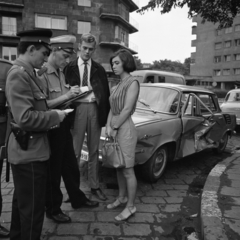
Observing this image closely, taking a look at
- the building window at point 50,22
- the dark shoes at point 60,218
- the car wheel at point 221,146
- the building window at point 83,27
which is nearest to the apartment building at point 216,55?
the building window at point 83,27

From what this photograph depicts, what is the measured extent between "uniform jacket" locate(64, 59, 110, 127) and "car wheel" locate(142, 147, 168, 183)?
1249 mm

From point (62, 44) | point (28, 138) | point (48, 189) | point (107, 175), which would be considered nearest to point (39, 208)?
point (28, 138)

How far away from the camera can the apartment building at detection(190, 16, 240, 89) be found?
49.0 metres

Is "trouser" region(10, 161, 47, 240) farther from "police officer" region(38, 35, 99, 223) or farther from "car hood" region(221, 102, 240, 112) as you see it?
"car hood" region(221, 102, 240, 112)

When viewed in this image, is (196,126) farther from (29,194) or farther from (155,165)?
(29,194)

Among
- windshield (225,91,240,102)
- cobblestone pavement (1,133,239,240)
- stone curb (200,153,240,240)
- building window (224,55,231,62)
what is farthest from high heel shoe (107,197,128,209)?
building window (224,55,231,62)

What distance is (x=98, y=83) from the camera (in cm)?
349

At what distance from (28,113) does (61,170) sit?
1493 mm

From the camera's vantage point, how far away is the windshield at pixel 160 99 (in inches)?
193

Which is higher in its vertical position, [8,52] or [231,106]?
[8,52]

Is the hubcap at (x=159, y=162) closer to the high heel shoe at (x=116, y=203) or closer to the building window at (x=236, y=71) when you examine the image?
the high heel shoe at (x=116, y=203)

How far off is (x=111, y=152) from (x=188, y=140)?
7.87 feet

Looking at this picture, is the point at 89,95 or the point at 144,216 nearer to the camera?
the point at 144,216

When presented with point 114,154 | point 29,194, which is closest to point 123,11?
point 114,154
